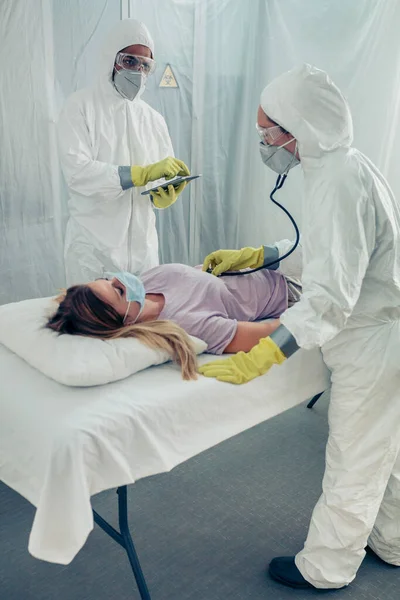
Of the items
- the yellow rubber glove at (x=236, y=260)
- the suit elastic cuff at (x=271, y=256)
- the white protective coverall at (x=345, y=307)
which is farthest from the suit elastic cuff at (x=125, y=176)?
the white protective coverall at (x=345, y=307)

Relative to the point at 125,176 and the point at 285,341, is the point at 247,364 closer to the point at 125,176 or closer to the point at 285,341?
the point at 285,341

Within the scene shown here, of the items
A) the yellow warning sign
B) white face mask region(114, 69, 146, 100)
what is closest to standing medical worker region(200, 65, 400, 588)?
white face mask region(114, 69, 146, 100)

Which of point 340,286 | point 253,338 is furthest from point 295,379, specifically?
point 340,286

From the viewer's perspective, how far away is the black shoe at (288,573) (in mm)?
1542

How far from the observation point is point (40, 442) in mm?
1151

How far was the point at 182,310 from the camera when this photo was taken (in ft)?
5.49

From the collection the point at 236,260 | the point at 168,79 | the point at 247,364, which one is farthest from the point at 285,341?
the point at 168,79

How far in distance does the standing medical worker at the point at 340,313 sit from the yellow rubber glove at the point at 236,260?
0.55 m

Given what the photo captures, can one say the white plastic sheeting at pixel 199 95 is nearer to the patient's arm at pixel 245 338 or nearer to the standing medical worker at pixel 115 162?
the standing medical worker at pixel 115 162

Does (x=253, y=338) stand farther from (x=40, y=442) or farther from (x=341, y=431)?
(x=40, y=442)

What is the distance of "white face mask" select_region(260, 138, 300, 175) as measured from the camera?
1.45m

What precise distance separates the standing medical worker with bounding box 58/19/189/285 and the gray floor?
0.92 metres

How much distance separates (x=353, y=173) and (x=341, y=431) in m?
0.67

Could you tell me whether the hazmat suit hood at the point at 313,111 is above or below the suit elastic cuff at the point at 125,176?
above
